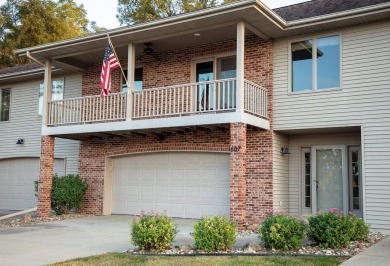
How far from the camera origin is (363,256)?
782cm

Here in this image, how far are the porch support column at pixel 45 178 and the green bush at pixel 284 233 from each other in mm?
9151

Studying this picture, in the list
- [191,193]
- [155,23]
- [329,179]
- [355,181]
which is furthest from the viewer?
[191,193]

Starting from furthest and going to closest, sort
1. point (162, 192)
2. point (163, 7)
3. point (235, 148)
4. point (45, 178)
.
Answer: point (163, 7) → point (45, 178) → point (162, 192) → point (235, 148)

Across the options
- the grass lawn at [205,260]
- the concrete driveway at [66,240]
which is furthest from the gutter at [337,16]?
the grass lawn at [205,260]

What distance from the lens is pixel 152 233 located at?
28.1 feet

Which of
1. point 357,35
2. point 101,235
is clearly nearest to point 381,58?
point 357,35

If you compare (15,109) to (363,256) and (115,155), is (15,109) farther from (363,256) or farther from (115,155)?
(363,256)

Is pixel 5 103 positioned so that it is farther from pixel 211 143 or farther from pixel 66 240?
pixel 66 240

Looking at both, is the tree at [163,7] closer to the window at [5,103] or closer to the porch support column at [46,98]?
the window at [5,103]

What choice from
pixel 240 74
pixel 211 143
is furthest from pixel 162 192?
pixel 240 74

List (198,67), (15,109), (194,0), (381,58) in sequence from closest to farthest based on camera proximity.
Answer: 1. (381,58)
2. (198,67)
3. (15,109)
4. (194,0)

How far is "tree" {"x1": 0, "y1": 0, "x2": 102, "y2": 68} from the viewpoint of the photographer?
97.2ft

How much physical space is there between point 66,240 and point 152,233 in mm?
2915

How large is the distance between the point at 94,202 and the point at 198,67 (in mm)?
6022
